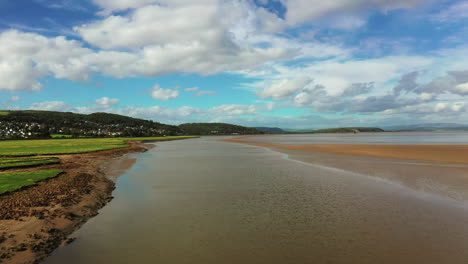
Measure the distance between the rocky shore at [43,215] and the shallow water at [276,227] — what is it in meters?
0.73

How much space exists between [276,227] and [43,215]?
12.2 metres

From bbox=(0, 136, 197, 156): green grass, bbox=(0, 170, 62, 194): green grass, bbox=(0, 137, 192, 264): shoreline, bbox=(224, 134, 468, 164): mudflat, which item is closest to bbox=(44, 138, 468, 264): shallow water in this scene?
bbox=(0, 137, 192, 264): shoreline

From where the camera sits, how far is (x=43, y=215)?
13.2 meters

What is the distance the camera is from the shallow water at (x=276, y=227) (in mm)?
9508

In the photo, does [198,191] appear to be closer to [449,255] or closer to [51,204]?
[51,204]

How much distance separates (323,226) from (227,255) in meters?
5.46

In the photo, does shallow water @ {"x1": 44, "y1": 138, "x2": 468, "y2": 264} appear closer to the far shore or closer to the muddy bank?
the muddy bank

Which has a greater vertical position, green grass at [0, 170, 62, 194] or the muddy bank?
green grass at [0, 170, 62, 194]

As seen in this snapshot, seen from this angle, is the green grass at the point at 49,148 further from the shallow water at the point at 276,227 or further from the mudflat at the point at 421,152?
the mudflat at the point at 421,152

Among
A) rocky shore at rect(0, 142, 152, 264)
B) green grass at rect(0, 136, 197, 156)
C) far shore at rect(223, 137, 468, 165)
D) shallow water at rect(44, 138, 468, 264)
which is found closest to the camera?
shallow water at rect(44, 138, 468, 264)

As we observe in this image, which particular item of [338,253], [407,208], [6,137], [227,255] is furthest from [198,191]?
[6,137]

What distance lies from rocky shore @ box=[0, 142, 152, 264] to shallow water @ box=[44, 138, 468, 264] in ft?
2.41

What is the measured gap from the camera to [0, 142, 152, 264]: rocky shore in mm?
9883

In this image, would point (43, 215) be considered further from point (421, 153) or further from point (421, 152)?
point (421, 152)
